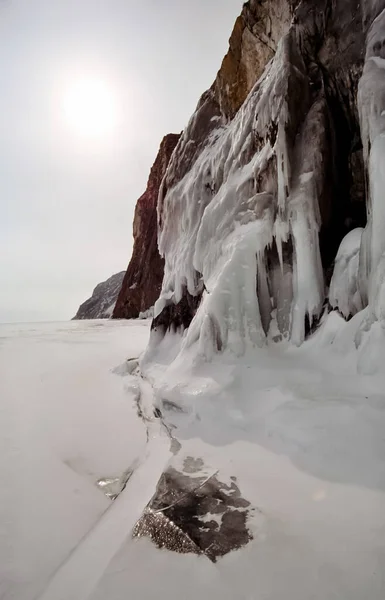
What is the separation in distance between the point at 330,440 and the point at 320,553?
37.1 inches

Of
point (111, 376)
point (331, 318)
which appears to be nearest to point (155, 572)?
point (331, 318)

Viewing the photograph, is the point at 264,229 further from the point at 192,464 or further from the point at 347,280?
the point at 192,464

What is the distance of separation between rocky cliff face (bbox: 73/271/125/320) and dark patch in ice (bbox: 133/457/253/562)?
4526cm

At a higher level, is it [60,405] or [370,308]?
[370,308]

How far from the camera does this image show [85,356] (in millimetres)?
7402

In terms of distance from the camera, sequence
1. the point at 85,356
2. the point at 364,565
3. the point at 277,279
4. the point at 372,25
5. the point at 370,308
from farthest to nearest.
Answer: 1. the point at 85,356
2. the point at 277,279
3. the point at 372,25
4. the point at 370,308
5. the point at 364,565

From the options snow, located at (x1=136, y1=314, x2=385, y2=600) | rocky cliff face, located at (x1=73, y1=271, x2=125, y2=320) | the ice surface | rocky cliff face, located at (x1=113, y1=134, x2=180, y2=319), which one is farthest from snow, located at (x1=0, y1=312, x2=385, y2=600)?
rocky cliff face, located at (x1=73, y1=271, x2=125, y2=320)

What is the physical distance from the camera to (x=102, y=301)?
173 ft

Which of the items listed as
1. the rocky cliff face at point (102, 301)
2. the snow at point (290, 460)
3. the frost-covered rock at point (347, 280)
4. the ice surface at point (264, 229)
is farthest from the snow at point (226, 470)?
the rocky cliff face at point (102, 301)

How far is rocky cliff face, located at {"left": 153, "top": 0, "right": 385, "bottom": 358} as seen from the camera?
3.37m

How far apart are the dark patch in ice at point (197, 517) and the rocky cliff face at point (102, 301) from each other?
45.3m

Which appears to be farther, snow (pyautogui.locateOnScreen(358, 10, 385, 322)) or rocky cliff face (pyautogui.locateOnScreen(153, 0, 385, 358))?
rocky cliff face (pyautogui.locateOnScreen(153, 0, 385, 358))

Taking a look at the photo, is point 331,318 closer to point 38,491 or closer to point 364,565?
point 364,565

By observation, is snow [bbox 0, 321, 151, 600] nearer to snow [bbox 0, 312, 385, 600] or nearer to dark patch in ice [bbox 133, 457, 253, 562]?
snow [bbox 0, 312, 385, 600]
